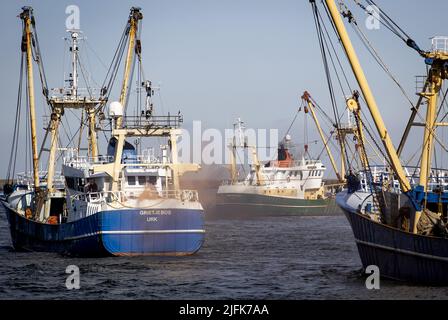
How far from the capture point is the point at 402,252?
37.2 metres

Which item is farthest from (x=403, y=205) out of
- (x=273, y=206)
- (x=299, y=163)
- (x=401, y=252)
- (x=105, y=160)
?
(x=299, y=163)

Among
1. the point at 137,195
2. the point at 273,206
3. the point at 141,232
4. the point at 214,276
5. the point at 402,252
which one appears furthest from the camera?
the point at 273,206

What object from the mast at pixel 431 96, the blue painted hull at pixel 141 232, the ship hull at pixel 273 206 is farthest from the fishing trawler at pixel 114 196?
the ship hull at pixel 273 206

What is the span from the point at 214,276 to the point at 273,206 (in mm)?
77675

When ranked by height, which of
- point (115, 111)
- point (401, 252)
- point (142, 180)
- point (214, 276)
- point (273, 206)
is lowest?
point (214, 276)

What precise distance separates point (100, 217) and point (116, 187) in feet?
12.2

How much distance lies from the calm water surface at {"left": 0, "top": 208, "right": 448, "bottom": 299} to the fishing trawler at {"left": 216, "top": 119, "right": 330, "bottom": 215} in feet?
195

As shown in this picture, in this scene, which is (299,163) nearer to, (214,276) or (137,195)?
(137,195)

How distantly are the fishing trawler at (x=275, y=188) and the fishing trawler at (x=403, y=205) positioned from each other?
73.9 metres

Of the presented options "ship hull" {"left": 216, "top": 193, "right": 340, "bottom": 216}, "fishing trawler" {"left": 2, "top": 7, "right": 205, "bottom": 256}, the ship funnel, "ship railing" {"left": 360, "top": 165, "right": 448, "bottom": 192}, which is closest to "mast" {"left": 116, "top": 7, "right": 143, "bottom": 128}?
"fishing trawler" {"left": 2, "top": 7, "right": 205, "bottom": 256}

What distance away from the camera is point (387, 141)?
41.8 metres

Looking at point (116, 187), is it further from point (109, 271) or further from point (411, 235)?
point (411, 235)

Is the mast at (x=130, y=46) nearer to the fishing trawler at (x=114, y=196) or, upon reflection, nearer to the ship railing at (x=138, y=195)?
the fishing trawler at (x=114, y=196)
